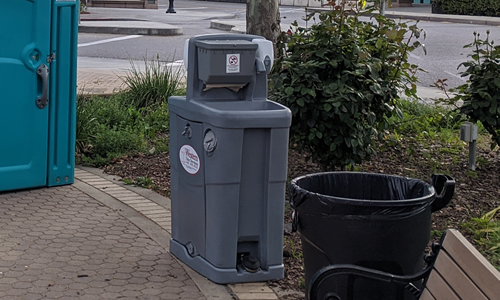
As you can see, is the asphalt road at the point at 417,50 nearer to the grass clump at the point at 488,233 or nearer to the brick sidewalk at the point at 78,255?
the grass clump at the point at 488,233

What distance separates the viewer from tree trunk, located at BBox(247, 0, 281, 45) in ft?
24.6

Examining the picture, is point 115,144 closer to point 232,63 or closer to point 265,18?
point 265,18

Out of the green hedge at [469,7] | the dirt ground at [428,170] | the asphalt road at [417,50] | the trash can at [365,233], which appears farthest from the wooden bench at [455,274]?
the green hedge at [469,7]

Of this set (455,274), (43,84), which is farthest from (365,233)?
(43,84)

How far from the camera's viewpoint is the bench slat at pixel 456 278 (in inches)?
99.6

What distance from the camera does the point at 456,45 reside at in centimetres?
1884

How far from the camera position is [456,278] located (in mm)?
2648

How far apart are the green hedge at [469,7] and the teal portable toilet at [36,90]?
26.3 meters

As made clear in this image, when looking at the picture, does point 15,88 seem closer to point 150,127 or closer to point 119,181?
point 119,181

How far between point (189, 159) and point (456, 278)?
86.4 inches

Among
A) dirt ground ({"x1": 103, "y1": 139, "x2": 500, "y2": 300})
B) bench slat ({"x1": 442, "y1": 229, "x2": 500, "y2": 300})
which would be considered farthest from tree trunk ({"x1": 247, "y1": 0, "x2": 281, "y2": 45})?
bench slat ({"x1": 442, "y1": 229, "x2": 500, "y2": 300})

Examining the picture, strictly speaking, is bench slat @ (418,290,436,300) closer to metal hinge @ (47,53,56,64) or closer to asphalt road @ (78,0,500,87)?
metal hinge @ (47,53,56,64)

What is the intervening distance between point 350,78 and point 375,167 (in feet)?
5.03

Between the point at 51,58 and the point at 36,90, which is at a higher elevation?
the point at 51,58
